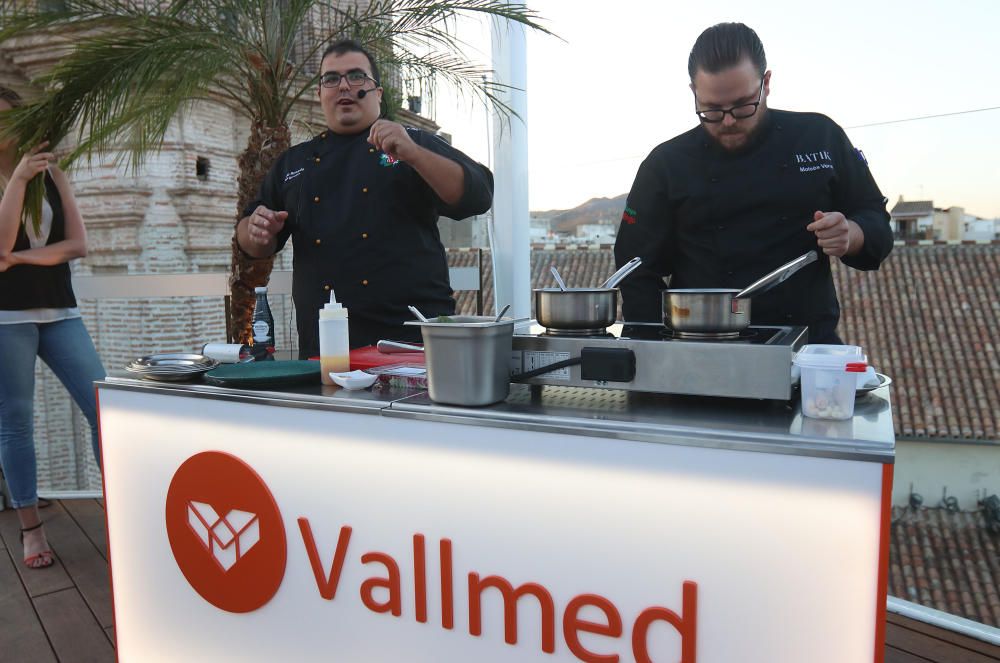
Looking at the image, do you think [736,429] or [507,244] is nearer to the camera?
[736,429]

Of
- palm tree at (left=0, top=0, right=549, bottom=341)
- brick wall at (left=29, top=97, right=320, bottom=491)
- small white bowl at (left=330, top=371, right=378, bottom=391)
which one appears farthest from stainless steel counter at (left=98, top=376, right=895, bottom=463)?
brick wall at (left=29, top=97, right=320, bottom=491)

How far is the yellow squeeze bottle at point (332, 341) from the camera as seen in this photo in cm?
156

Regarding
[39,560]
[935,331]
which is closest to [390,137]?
[39,560]

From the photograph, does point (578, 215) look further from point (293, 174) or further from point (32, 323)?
point (32, 323)

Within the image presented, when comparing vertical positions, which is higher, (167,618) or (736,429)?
(736,429)

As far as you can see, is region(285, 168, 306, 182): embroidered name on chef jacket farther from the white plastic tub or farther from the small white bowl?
the white plastic tub

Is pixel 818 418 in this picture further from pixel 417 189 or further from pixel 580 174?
pixel 580 174

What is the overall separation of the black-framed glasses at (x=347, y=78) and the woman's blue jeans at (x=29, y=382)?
1.41 m

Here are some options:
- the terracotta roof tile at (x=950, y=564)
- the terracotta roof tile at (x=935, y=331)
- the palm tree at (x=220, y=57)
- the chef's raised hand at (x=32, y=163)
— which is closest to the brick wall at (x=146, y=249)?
the palm tree at (x=220, y=57)

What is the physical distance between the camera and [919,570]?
13.6 metres

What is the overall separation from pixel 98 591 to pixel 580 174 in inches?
129

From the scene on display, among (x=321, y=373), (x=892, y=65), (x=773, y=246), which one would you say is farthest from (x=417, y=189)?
(x=892, y=65)

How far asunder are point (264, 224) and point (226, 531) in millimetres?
874

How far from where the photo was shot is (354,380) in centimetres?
146
